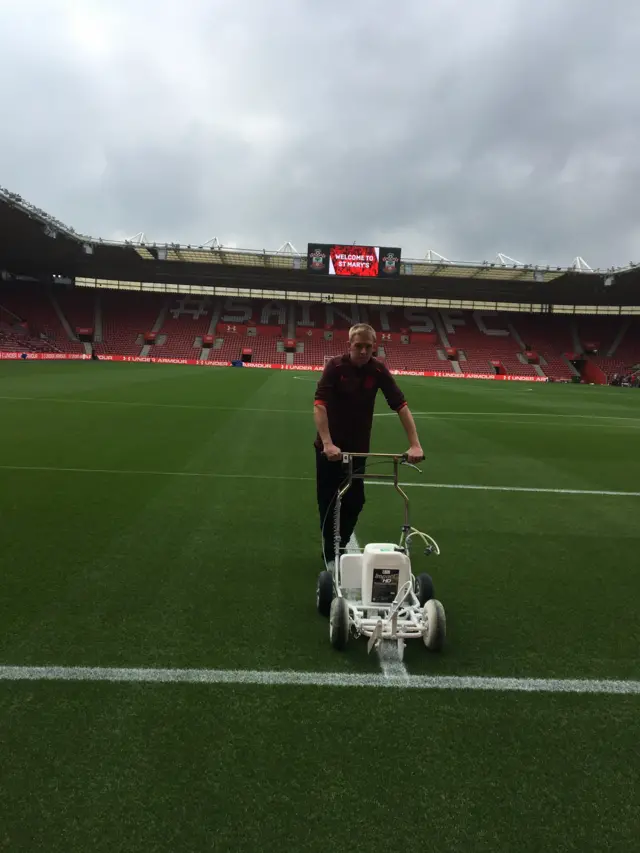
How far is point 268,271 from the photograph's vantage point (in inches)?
1954

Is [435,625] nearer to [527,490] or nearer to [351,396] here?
[351,396]

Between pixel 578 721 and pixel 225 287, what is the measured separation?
5876 cm

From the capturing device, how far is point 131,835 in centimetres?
182

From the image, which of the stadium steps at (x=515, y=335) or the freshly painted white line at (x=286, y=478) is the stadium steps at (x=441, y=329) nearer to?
the stadium steps at (x=515, y=335)

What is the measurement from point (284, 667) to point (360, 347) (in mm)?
2033

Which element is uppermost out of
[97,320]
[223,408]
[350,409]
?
[97,320]

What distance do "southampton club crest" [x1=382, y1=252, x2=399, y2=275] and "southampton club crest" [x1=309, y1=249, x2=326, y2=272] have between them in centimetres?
532

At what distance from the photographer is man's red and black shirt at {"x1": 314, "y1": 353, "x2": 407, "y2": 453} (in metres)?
3.69

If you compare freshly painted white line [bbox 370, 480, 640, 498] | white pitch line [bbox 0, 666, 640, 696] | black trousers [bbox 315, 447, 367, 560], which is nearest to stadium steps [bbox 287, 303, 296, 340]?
freshly painted white line [bbox 370, 480, 640, 498]

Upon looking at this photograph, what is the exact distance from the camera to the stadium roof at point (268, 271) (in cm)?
4091

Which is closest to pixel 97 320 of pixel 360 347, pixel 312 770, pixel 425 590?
pixel 360 347

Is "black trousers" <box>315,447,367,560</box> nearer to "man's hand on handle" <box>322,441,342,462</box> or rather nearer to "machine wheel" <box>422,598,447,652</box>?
"man's hand on handle" <box>322,441,342,462</box>

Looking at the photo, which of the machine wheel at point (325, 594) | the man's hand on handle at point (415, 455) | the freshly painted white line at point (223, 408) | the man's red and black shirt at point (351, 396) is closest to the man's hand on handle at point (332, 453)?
the man's red and black shirt at point (351, 396)

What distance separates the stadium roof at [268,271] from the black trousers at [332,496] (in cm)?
3739
